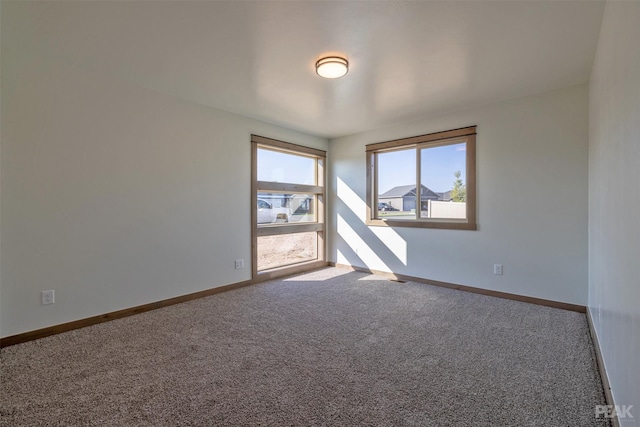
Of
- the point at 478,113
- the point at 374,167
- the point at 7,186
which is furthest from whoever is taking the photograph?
the point at 374,167

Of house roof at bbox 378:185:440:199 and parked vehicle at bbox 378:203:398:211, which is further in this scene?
parked vehicle at bbox 378:203:398:211

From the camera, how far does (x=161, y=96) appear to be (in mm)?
3336

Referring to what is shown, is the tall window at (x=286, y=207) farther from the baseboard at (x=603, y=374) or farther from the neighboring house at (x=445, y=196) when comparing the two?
the baseboard at (x=603, y=374)

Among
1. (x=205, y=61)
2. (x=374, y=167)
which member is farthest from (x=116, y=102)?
(x=374, y=167)

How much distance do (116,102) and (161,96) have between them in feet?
1.59

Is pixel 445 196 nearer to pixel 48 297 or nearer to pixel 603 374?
pixel 603 374

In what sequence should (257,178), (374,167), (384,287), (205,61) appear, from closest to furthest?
(205,61), (384,287), (257,178), (374,167)

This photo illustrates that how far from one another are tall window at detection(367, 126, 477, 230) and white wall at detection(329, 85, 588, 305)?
0.13m

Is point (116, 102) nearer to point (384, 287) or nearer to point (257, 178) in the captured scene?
point (257, 178)

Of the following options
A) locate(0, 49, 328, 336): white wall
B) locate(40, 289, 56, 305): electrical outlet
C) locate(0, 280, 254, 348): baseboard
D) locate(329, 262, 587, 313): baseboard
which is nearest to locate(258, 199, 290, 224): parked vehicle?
locate(0, 49, 328, 336): white wall

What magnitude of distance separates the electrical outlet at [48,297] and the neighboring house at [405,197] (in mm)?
4320

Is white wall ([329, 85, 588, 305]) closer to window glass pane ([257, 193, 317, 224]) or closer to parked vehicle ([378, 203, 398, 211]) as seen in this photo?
parked vehicle ([378, 203, 398, 211])

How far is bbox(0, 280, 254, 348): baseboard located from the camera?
8.08 feet

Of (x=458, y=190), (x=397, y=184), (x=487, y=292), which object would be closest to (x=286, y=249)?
(x=397, y=184)
